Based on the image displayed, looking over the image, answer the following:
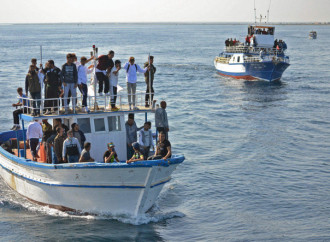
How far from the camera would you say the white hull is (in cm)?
1591

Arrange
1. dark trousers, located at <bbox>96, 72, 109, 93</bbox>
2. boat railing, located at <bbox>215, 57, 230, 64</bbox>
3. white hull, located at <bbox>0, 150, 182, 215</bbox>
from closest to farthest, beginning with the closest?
1. white hull, located at <bbox>0, 150, 182, 215</bbox>
2. dark trousers, located at <bbox>96, 72, 109, 93</bbox>
3. boat railing, located at <bbox>215, 57, 230, 64</bbox>

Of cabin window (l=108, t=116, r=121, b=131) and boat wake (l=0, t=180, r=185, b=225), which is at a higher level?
cabin window (l=108, t=116, r=121, b=131)

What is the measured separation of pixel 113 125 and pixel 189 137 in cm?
1352

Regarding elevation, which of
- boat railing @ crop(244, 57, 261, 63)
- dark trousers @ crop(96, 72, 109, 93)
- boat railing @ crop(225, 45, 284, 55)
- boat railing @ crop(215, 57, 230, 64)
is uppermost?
boat railing @ crop(225, 45, 284, 55)

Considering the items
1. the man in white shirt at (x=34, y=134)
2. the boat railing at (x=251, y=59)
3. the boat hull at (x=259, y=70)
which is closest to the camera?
the man in white shirt at (x=34, y=134)

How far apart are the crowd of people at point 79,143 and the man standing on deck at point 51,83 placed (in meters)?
0.62

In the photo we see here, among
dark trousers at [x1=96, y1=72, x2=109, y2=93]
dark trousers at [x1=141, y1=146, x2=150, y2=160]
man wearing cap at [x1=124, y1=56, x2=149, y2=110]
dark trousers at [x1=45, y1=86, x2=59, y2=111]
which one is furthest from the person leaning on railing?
dark trousers at [x1=141, y1=146, x2=150, y2=160]

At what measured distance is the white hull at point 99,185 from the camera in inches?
627

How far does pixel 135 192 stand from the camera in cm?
1639

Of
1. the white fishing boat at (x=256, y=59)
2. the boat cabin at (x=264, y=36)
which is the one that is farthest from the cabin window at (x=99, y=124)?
the boat cabin at (x=264, y=36)

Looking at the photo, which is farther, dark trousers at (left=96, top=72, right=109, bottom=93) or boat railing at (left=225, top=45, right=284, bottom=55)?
boat railing at (left=225, top=45, right=284, bottom=55)

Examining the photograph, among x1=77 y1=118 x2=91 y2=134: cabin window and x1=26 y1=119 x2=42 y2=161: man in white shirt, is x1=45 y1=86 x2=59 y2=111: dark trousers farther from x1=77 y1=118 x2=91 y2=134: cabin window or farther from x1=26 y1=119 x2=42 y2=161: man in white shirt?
x1=77 y1=118 x2=91 y2=134: cabin window

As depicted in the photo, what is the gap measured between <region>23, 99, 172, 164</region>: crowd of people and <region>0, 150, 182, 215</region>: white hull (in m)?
0.43

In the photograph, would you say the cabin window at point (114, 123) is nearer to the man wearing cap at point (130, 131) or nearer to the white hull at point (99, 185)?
the man wearing cap at point (130, 131)
